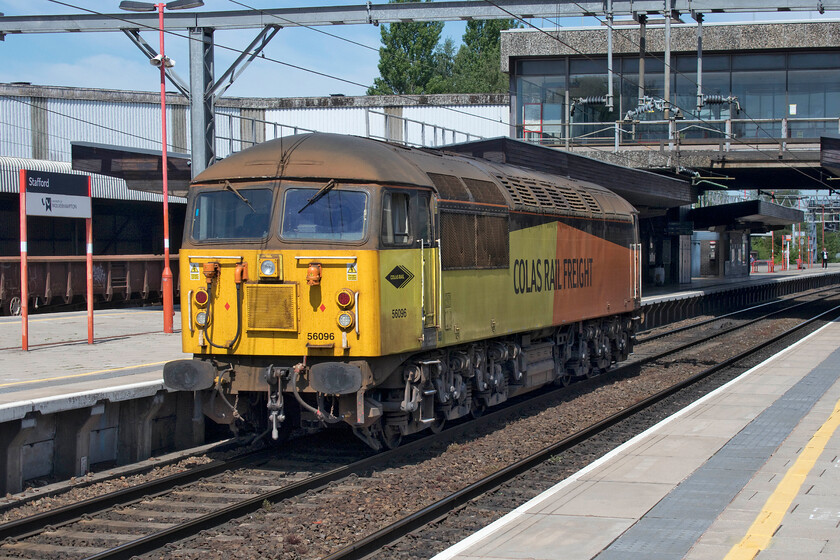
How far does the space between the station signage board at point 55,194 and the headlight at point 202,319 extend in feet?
21.8

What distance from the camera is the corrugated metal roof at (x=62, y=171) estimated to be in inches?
1222

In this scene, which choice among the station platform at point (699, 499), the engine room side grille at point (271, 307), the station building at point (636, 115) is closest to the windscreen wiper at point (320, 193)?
the engine room side grille at point (271, 307)

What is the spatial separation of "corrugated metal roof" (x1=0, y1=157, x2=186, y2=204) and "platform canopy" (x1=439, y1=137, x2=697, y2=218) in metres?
13.9

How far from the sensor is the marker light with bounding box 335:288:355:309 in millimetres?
9867

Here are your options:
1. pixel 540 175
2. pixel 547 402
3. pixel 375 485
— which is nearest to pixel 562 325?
pixel 547 402

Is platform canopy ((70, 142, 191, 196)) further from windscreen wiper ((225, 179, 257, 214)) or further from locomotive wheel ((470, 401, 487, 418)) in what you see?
windscreen wiper ((225, 179, 257, 214))

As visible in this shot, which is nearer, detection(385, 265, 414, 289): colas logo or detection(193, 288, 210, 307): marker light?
detection(385, 265, 414, 289): colas logo

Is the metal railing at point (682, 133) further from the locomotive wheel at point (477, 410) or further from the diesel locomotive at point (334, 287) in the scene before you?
the diesel locomotive at point (334, 287)

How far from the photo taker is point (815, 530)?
23.5 ft

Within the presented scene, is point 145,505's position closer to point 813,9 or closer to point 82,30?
point 82,30

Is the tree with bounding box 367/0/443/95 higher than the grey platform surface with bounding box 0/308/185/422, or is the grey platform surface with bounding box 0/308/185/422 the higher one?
the tree with bounding box 367/0/443/95

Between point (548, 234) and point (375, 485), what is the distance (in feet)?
20.8

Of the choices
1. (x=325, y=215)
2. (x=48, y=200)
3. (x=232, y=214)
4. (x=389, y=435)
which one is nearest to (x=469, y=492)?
(x=389, y=435)

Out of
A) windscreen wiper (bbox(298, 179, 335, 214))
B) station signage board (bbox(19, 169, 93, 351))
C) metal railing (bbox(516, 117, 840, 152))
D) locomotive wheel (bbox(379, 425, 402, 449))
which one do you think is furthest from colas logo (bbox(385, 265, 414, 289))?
metal railing (bbox(516, 117, 840, 152))
